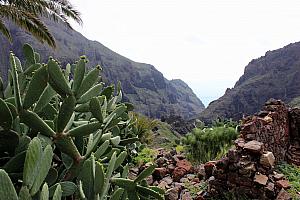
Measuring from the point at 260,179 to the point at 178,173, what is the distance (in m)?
1.65

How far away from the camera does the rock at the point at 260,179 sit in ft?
16.2

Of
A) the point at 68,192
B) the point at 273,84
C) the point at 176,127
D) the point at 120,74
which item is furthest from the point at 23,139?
the point at 120,74

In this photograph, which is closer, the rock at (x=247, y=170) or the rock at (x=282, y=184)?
the rock at (x=247, y=170)

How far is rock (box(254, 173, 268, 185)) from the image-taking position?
4.95m

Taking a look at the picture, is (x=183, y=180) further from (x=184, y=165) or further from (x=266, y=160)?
(x=266, y=160)

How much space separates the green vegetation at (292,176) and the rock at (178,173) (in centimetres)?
187

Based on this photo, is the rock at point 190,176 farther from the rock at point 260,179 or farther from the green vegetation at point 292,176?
the green vegetation at point 292,176

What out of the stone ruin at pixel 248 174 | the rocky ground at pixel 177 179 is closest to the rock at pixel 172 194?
the rocky ground at pixel 177 179

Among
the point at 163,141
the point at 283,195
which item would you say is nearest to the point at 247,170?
the point at 283,195

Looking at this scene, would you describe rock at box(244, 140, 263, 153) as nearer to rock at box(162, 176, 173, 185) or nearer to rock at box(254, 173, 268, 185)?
rock at box(254, 173, 268, 185)

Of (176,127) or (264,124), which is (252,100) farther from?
(264,124)

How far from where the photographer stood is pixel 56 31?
108m

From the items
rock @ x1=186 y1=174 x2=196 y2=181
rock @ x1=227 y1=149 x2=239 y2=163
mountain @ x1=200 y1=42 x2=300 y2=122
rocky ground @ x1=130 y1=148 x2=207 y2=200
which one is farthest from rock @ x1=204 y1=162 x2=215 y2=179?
mountain @ x1=200 y1=42 x2=300 y2=122

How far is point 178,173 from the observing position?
6.22 metres
